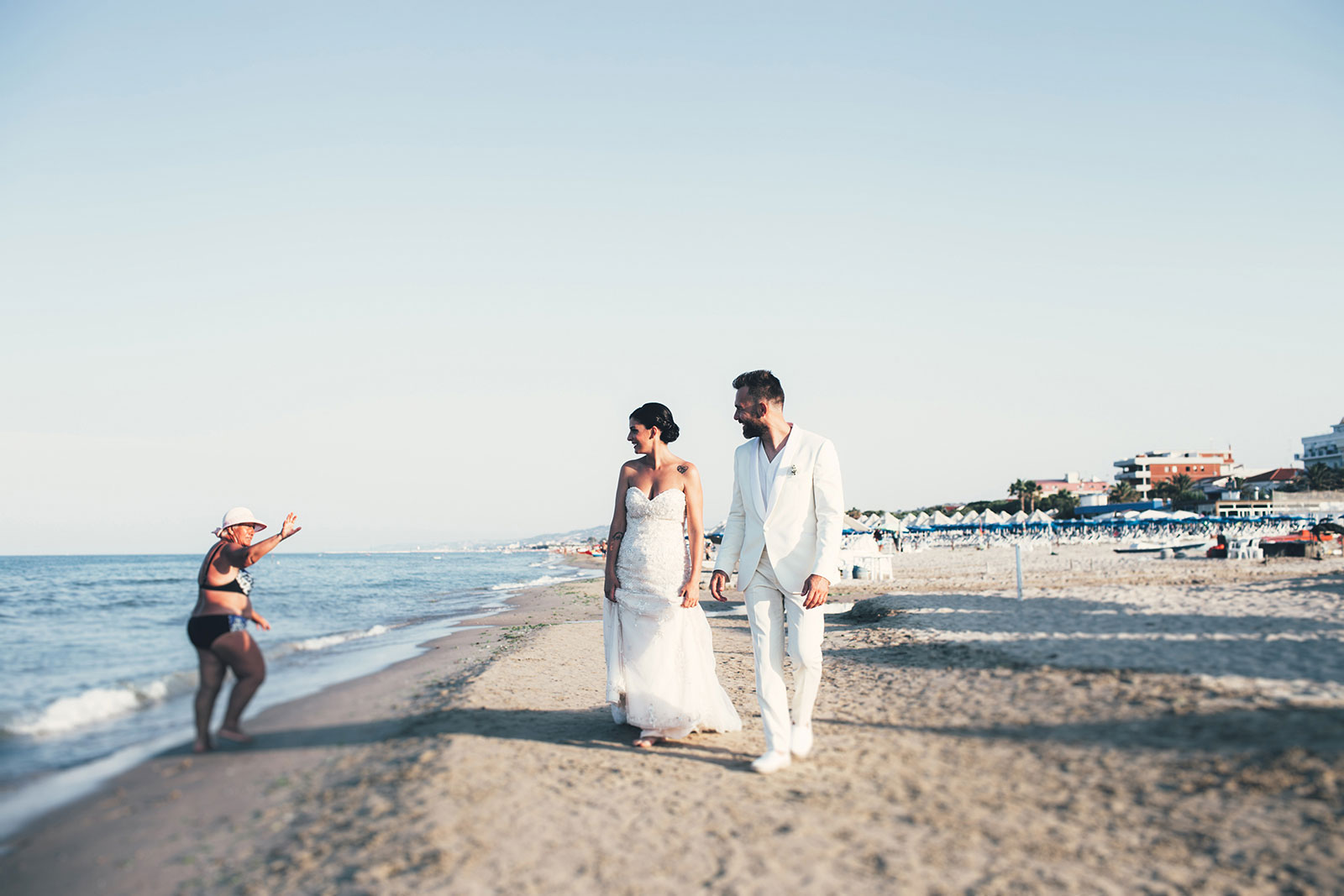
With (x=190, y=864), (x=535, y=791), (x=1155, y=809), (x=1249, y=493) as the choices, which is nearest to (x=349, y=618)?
(x=535, y=791)

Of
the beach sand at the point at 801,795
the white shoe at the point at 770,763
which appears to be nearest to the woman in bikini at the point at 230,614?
the beach sand at the point at 801,795

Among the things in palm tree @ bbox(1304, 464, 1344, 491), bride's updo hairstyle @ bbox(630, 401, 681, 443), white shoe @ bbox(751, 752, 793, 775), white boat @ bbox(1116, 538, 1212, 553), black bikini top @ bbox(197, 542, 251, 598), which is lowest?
white boat @ bbox(1116, 538, 1212, 553)

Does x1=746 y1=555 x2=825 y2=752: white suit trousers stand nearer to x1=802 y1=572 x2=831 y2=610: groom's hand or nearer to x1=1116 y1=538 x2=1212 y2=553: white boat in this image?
x1=802 y1=572 x2=831 y2=610: groom's hand

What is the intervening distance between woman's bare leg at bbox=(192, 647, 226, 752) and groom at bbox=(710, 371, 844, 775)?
2.38 metres

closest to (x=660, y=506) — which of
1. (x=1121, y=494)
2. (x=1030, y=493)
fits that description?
(x=1030, y=493)

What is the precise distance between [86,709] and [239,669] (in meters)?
1.68

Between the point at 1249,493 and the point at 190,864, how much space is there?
111 metres

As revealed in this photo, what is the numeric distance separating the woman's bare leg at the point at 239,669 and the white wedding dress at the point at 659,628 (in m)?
2.35

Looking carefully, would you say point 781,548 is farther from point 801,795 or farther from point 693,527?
point 801,795

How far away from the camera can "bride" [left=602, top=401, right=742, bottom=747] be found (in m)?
5.16

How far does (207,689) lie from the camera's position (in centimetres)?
319

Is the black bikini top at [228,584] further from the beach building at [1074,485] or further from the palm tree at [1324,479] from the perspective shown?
the beach building at [1074,485]

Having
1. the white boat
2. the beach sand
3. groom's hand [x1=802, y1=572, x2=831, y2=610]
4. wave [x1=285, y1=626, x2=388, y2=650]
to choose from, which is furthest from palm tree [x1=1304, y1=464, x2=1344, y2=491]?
groom's hand [x1=802, y1=572, x2=831, y2=610]

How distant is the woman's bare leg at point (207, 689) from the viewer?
311 cm
